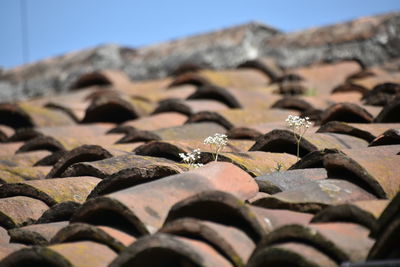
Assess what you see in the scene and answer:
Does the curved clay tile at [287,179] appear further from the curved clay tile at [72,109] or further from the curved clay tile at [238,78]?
the curved clay tile at [238,78]

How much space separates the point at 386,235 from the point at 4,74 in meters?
9.19

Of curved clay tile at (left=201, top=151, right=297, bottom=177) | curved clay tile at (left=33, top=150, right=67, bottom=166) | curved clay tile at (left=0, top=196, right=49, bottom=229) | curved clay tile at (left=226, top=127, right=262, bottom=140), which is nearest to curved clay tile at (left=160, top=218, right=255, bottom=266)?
curved clay tile at (left=201, top=151, right=297, bottom=177)

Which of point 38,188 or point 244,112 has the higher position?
point 244,112

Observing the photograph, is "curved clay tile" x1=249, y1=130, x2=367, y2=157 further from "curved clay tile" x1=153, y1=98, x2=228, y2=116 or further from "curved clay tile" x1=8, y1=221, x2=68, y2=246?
"curved clay tile" x1=153, y1=98, x2=228, y2=116

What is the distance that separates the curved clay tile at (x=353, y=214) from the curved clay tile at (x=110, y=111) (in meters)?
3.53

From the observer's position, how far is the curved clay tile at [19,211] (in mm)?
3361

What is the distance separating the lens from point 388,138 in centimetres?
368

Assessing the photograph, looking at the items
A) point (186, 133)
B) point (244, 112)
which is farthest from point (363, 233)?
point (244, 112)

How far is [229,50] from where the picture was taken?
28.3ft

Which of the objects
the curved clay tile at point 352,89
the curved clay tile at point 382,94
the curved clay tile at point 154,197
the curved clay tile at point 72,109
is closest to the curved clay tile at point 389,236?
the curved clay tile at point 154,197

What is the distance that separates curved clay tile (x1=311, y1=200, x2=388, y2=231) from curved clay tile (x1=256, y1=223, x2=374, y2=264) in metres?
0.06

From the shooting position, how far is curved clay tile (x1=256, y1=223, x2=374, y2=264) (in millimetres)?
2273

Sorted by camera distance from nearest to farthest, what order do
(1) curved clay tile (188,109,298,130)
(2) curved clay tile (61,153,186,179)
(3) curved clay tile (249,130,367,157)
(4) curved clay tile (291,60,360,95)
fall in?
(2) curved clay tile (61,153,186,179) → (3) curved clay tile (249,130,367,157) → (1) curved clay tile (188,109,298,130) → (4) curved clay tile (291,60,360,95)

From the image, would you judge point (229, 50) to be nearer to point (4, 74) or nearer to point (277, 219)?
point (4, 74)
